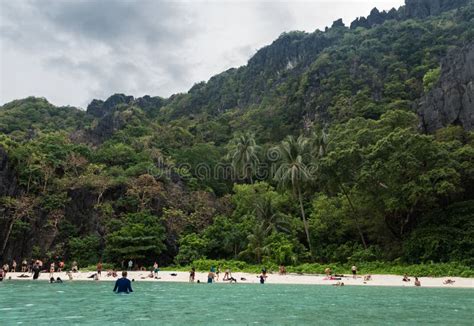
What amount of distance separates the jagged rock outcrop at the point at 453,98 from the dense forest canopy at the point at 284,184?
0.43 ft

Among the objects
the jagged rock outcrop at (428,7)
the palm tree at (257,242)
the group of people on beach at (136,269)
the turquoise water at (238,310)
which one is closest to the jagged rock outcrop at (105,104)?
the group of people on beach at (136,269)

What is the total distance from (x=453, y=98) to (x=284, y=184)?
1889 cm

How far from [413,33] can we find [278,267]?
69860 mm

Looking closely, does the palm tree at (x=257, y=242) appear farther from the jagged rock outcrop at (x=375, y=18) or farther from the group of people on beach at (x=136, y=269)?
the jagged rock outcrop at (x=375, y=18)

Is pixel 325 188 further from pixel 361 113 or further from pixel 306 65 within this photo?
pixel 306 65

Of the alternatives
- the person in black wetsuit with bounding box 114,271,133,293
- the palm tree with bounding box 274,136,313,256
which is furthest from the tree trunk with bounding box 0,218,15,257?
the person in black wetsuit with bounding box 114,271,133,293

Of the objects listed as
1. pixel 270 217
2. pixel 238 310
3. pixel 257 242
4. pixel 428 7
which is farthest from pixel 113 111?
pixel 428 7

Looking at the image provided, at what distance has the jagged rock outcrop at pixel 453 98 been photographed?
143ft

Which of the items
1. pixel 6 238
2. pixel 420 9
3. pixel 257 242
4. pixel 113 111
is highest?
pixel 420 9

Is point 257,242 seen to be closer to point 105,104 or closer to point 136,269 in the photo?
point 136,269

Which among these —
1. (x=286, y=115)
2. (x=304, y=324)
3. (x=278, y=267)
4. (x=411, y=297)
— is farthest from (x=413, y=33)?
(x=304, y=324)

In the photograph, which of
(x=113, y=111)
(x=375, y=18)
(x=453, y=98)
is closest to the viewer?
(x=453, y=98)

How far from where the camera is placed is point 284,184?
147 feet

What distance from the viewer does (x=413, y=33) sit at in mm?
90062
